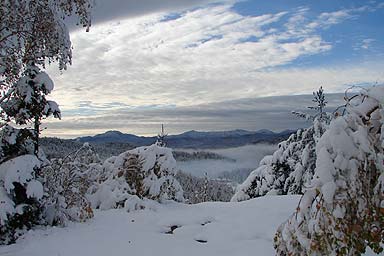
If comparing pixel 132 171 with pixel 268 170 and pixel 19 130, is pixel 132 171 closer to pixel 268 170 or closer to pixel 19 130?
pixel 19 130

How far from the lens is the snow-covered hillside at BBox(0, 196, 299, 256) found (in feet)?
18.8

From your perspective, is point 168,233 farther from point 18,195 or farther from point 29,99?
point 29,99

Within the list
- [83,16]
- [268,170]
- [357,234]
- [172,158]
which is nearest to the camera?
[357,234]

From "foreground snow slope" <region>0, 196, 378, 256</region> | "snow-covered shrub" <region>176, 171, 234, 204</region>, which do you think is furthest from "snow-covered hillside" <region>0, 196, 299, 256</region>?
"snow-covered shrub" <region>176, 171, 234, 204</region>

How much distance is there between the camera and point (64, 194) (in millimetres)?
7578

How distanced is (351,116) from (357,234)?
0.89 m

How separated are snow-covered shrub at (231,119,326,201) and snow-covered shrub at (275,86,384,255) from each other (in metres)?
11.6

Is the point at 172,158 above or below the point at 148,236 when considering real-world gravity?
above

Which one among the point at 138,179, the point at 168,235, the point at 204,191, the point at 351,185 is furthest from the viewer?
the point at 204,191

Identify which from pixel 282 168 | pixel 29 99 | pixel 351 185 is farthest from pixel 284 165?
pixel 351 185

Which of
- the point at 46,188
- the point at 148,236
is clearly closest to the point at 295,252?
the point at 148,236

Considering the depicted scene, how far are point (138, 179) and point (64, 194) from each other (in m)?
2.16

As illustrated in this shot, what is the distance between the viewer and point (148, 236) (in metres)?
6.41

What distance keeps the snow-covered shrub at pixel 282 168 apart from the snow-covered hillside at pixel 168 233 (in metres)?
6.93
